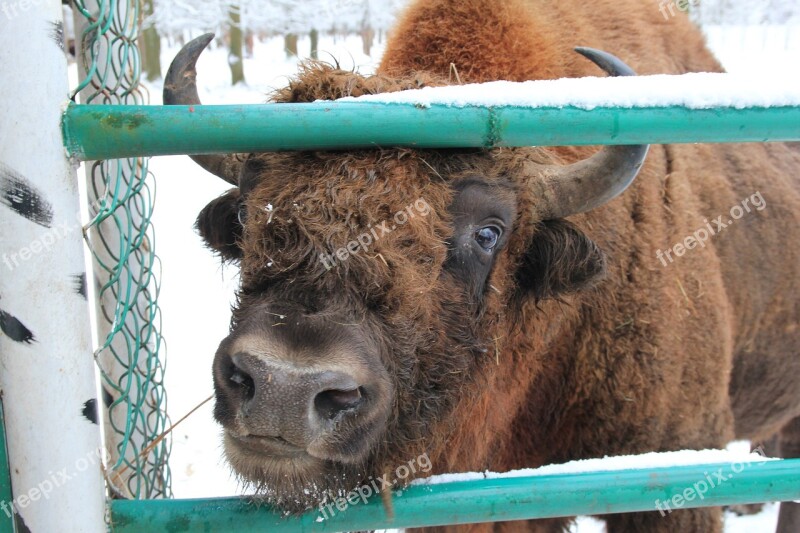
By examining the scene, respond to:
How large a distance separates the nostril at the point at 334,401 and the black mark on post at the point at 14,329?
0.73 m

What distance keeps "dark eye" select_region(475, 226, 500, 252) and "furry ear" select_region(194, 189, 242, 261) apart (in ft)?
3.60

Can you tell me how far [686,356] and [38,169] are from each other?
299cm

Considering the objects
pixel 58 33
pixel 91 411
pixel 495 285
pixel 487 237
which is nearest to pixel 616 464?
pixel 495 285

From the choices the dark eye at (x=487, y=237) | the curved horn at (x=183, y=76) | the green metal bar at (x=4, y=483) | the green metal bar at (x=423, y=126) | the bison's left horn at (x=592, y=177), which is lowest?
the green metal bar at (x=4, y=483)

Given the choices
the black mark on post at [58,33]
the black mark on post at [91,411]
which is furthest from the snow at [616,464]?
the black mark on post at [58,33]

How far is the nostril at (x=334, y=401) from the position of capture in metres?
1.69

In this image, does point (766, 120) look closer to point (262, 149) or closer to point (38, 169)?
point (262, 149)

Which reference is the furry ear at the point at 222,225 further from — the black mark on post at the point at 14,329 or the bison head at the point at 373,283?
the black mark on post at the point at 14,329

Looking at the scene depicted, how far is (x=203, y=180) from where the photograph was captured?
13023 mm

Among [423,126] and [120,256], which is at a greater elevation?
[423,126]

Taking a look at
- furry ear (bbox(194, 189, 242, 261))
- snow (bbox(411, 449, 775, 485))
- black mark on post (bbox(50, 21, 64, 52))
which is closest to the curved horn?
furry ear (bbox(194, 189, 242, 261))

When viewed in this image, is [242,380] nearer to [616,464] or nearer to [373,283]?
[373,283]

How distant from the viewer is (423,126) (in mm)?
1726

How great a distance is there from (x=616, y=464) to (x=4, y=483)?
1.80m
